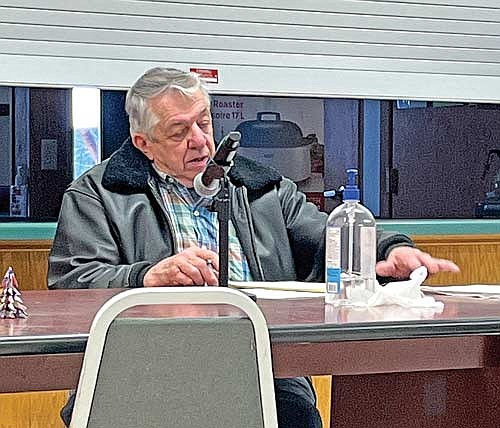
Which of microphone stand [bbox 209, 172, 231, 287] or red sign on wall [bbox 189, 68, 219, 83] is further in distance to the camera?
red sign on wall [bbox 189, 68, 219, 83]

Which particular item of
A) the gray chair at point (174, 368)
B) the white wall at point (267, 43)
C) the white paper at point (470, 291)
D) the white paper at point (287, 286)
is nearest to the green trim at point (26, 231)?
the white wall at point (267, 43)

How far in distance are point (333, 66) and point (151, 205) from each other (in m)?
1.30

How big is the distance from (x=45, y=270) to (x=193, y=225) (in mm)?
897

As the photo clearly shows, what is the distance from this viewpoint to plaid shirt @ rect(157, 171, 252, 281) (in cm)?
242

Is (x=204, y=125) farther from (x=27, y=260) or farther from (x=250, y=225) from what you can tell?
(x=27, y=260)

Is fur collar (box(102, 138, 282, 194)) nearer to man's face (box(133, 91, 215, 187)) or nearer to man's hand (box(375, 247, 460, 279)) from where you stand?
man's face (box(133, 91, 215, 187))

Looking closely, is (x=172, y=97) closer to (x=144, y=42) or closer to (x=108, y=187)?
(x=108, y=187)

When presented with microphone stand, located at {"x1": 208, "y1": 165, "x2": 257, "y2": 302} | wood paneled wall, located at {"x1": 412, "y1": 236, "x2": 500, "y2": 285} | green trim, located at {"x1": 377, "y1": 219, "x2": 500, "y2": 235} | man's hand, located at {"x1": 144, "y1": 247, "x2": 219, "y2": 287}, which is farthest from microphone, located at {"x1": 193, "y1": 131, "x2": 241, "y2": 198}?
wood paneled wall, located at {"x1": 412, "y1": 236, "x2": 500, "y2": 285}

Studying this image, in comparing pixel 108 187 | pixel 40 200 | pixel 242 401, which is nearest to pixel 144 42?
pixel 40 200

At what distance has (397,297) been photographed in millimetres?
1844

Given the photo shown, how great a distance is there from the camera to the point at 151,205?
95.1 inches

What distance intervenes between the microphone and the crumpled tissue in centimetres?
35

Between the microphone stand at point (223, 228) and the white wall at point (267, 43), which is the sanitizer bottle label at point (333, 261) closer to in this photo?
the microphone stand at point (223, 228)

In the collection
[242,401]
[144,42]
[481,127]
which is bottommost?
[242,401]
